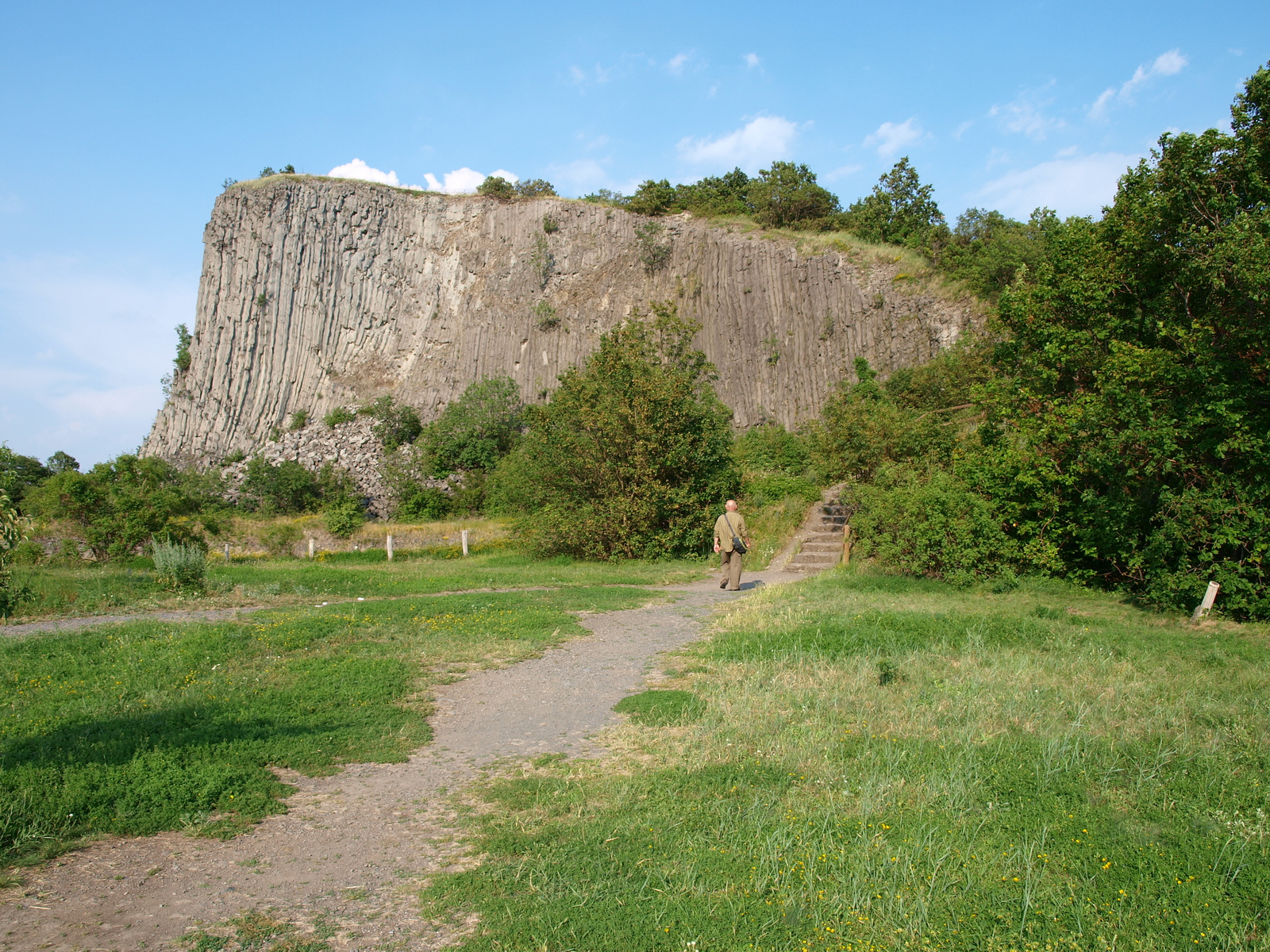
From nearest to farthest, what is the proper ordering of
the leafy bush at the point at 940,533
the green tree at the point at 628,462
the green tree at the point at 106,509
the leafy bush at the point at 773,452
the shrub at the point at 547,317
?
the leafy bush at the point at 940,533, the green tree at the point at 628,462, the green tree at the point at 106,509, the leafy bush at the point at 773,452, the shrub at the point at 547,317

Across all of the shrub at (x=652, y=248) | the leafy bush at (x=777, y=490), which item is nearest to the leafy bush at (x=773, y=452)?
the leafy bush at (x=777, y=490)

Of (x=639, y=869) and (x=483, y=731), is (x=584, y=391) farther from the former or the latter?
(x=639, y=869)

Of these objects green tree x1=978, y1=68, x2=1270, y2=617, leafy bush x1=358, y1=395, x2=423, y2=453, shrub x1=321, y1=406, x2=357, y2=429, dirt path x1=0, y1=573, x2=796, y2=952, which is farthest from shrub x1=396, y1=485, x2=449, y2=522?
dirt path x1=0, y1=573, x2=796, y2=952

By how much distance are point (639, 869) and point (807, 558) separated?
14396 mm

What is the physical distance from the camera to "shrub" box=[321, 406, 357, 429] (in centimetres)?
5009

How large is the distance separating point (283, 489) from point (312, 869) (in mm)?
43684

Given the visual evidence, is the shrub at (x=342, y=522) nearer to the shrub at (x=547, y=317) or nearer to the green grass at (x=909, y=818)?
the shrub at (x=547, y=317)

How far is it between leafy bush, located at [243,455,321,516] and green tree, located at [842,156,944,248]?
3235cm

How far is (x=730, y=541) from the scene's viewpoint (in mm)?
14383

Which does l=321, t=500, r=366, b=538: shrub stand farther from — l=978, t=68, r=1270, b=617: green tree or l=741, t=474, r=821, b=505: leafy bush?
l=978, t=68, r=1270, b=617: green tree

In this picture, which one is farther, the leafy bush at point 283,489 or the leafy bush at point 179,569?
the leafy bush at point 283,489

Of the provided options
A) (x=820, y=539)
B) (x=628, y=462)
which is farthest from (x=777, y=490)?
(x=628, y=462)

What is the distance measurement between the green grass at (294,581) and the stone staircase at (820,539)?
2.23 metres

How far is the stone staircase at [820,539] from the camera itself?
17531 millimetres
